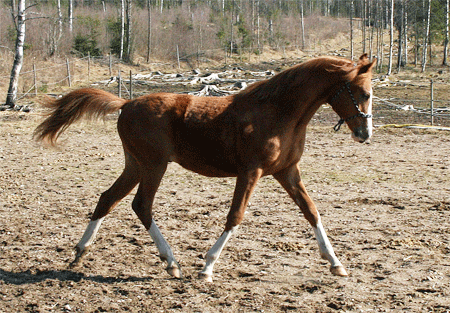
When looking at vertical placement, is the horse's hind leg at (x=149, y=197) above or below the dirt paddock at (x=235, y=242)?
above

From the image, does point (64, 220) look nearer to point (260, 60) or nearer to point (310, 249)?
point (310, 249)

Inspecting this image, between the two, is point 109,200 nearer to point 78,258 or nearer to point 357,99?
point 78,258

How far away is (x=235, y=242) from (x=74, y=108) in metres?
2.12

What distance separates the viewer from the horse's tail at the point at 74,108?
197 inches

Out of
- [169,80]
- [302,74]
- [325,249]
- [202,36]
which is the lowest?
[325,249]

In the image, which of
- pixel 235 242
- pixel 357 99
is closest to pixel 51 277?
pixel 235 242

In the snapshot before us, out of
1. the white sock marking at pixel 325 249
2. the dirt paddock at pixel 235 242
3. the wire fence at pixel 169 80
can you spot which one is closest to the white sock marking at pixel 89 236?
the dirt paddock at pixel 235 242

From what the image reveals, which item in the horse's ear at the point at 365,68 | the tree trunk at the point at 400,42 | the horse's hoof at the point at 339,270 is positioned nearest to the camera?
the horse's ear at the point at 365,68

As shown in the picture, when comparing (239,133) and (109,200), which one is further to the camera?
(109,200)

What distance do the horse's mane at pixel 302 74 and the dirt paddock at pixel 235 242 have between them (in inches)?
62.6

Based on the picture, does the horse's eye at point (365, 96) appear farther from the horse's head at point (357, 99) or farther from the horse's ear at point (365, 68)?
the horse's ear at point (365, 68)

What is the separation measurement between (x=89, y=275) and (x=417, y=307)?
270 centimetres

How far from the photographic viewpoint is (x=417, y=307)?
12.4 ft

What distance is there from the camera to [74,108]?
199 inches
